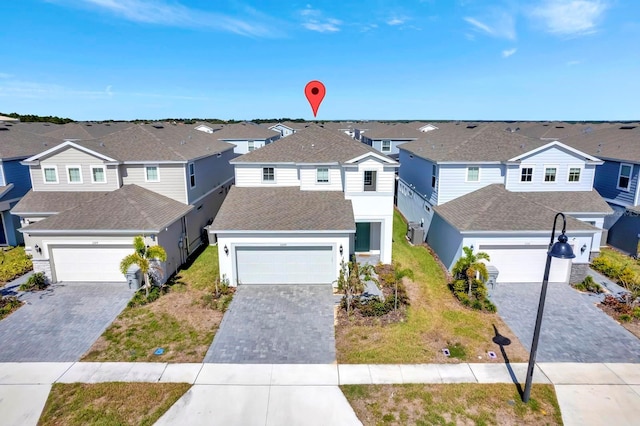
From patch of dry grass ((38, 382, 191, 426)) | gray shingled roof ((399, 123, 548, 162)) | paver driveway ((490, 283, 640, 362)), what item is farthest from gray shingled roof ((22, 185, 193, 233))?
paver driveway ((490, 283, 640, 362))

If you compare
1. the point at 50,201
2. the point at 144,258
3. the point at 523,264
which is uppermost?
the point at 50,201

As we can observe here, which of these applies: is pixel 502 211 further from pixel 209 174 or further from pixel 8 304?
pixel 8 304

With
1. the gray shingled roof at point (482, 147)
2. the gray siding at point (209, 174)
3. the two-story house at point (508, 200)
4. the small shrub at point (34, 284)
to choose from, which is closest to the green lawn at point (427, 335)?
the two-story house at point (508, 200)

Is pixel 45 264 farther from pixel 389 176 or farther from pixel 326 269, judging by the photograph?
pixel 389 176

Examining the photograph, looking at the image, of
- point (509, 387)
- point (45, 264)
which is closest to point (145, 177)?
point (45, 264)

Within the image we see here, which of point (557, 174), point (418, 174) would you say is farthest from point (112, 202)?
point (557, 174)
